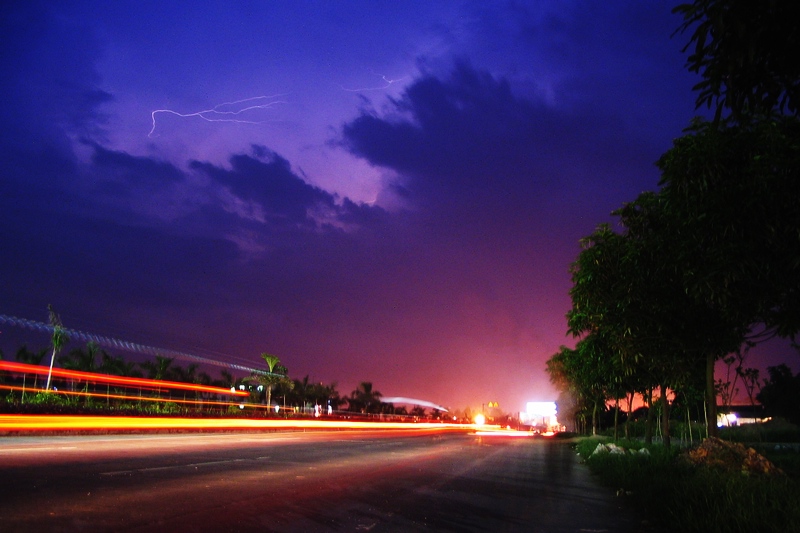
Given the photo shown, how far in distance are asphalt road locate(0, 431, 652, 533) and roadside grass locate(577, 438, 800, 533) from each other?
56 cm

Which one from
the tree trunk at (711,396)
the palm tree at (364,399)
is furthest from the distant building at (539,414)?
the tree trunk at (711,396)

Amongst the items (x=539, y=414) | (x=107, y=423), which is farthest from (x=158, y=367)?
(x=539, y=414)

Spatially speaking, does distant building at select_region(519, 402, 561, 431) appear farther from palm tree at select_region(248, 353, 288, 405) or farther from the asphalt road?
the asphalt road

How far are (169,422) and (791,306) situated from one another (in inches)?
1247

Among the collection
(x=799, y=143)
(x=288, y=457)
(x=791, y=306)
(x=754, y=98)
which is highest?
(x=799, y=143)

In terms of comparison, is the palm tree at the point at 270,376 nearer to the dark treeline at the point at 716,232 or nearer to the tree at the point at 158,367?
the tree at the point at 158,367

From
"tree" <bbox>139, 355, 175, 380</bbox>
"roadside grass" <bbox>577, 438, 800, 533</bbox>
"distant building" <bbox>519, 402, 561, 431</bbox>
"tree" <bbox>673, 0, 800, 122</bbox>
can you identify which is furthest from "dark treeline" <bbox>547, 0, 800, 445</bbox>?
"distant building" <bbox>519, 402, 561, 431</bbox>

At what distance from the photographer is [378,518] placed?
30.0 feet

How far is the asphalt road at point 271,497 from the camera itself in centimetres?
826

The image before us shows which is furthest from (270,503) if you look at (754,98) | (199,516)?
(754,98)

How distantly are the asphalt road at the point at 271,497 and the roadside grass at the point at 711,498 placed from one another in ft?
1.83

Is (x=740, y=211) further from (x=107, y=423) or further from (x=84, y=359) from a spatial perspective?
(x=84, y=359)

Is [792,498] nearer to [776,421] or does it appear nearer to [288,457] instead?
[288,457]

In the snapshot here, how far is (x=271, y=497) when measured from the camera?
10492 mm
